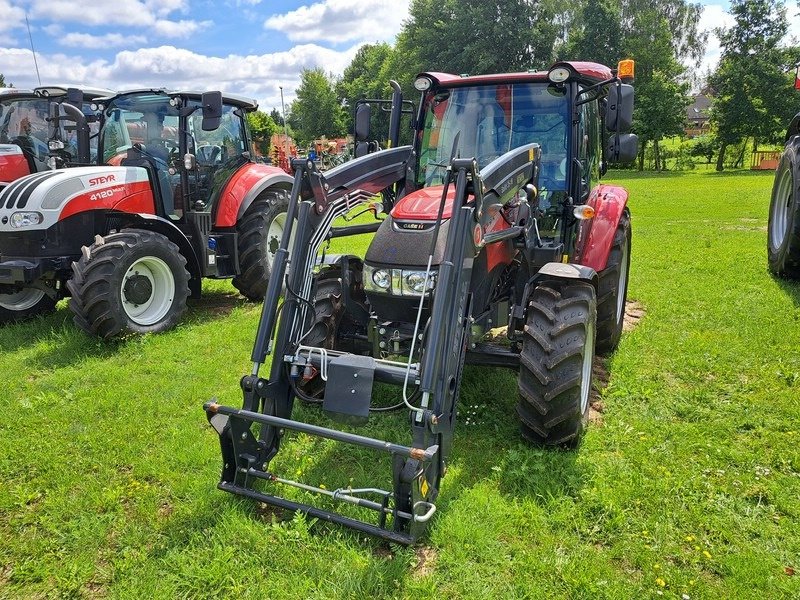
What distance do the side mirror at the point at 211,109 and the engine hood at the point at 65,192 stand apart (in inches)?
38.5

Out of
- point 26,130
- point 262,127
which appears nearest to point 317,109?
point 262,127

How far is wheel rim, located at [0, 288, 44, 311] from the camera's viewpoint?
6.54m

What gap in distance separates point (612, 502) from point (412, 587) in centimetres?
118

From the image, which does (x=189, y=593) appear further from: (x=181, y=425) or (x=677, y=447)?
(x=677, y=447)

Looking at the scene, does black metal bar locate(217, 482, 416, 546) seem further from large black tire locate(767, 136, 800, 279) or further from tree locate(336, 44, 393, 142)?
tree locate(336, 44, 393, 142)

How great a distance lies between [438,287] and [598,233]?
2390 mm

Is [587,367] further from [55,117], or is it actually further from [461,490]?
[55,117]

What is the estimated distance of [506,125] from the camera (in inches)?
173

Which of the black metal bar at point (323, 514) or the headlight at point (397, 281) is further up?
the headlight at point (397, 281)

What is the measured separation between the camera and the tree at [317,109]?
5706 centimetres

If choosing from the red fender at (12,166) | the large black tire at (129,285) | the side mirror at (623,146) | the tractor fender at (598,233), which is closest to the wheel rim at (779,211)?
the tractor fender at (598,233)

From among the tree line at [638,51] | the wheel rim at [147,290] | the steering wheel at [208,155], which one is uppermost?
the tree line at [638,51]

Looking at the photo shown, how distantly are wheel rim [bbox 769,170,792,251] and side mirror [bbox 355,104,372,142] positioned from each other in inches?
207

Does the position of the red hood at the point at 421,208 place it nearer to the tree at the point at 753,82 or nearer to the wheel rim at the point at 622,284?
the wheel rim at the point at 622,284
